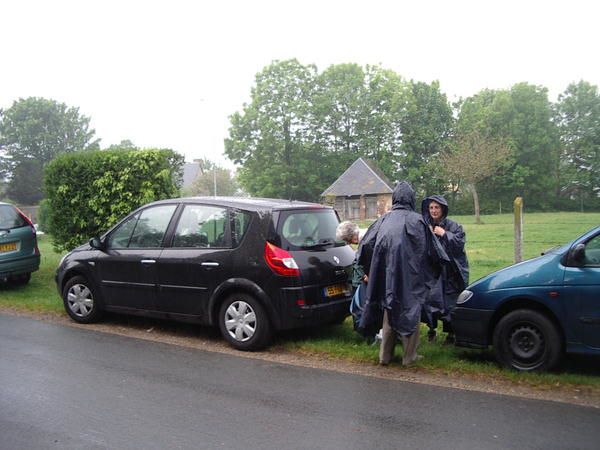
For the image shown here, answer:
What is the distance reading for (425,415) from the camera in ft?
14.5

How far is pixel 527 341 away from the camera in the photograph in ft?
17.8

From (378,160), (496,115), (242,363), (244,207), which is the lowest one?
(242,363)

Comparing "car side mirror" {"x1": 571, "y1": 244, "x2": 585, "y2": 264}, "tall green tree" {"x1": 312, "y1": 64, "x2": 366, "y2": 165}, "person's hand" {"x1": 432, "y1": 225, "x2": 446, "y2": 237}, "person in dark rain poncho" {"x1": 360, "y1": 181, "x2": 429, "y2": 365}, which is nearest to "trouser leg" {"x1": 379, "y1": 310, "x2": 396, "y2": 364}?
"person in dark rain poncho" {"x1": 360, "y1": 181, "x2": 429, "y2": 365}

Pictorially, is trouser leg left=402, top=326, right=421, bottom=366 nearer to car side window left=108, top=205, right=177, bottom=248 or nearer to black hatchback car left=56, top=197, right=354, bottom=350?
black hatchback car left=56, top=197, right=354, bottom=350

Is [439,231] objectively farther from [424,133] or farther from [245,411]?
[424,133]

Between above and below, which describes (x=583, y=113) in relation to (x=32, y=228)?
above

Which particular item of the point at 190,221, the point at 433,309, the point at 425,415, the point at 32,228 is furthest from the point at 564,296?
the point at 32,228

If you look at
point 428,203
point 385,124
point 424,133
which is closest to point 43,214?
point 428,203

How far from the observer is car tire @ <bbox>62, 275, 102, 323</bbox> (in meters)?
7.80

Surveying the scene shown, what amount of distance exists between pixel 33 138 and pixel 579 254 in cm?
8345

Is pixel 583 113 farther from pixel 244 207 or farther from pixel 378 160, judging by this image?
pixel 244 207

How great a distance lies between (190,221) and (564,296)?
4467 millimetres

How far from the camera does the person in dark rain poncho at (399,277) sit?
5.52 meters

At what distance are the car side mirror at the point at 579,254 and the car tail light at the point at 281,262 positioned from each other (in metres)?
2.85
